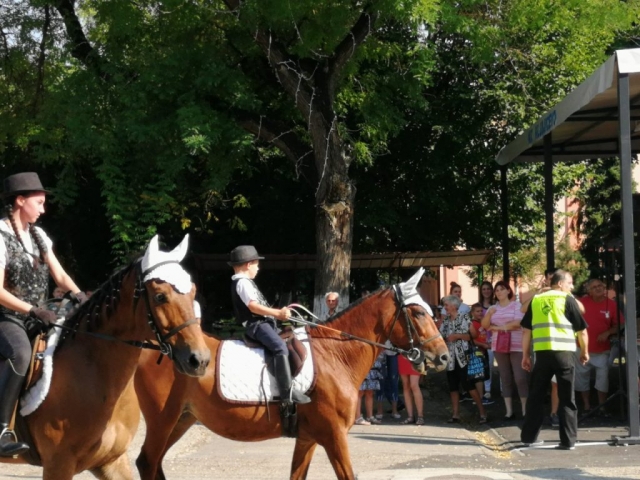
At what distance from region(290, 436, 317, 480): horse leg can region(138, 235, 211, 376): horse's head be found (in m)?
3.05

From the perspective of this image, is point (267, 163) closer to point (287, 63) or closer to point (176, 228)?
point (176, 228)

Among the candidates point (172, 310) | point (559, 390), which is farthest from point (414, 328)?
point (172, 310)

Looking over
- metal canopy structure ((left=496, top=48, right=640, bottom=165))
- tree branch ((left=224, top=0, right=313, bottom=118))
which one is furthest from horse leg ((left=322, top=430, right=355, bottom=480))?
tree branch ((left=224, top=0, right=313, bottom=118))

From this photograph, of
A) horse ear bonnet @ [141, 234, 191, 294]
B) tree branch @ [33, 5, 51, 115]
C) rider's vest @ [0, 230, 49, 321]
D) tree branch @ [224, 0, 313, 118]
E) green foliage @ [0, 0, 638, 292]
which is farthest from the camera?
tree branch @ [33, 5, 51, 115]

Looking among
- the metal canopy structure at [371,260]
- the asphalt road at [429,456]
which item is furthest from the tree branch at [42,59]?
the asphalt road at [429,456]

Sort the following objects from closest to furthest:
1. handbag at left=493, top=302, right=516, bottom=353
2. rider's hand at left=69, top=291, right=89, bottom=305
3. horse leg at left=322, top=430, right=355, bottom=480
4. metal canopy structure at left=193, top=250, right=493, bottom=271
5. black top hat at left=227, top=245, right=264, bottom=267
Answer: rider's hand at left=69, top=291, right=89, bottom=305, horse leg at left=322, top=430, right=355, bottom=480, black top hat at left=227, top=245, right=264, bottom=267, handbag at left=493, top=302, right=516, bottom=353, metal canopy structure at left=193, top=250, right=493, bottom=271

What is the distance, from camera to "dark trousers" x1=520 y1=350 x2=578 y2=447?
11.9 meters

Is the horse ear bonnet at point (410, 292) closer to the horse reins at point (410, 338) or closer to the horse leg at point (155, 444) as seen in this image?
the horse reins at point (410, 338)

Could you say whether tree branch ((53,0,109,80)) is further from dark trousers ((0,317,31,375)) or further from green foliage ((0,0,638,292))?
dark trousers ((0,317,31,375))

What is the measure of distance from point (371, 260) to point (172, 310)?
14176 millimetres

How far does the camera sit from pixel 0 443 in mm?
6117

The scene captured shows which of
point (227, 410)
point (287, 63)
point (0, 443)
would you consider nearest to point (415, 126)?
point (287, 63)

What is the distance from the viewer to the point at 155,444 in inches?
333

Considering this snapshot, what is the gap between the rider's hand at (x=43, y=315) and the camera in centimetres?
626
